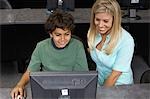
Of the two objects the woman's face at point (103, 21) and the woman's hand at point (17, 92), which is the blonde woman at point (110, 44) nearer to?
the woman's face at point (103, 21)

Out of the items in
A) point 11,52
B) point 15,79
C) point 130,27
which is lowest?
point 15,79

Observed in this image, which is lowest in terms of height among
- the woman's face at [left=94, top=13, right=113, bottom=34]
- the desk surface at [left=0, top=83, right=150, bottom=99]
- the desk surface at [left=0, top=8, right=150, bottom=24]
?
the desk surface at [left=0, top=83, right=150, bottom=99]

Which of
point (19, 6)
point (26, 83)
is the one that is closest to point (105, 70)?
point (26, 83)

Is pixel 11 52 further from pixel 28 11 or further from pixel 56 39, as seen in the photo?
pixel 56 39

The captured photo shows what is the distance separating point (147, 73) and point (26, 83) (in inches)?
40.2

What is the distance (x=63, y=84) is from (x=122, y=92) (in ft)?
1.95

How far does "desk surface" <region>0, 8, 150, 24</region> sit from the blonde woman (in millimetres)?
1678

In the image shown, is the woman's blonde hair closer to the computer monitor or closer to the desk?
the computer monitor

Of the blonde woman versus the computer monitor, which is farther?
the blonde woman

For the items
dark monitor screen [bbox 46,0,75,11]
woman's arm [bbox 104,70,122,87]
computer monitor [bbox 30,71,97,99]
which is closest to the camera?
computer monitor [bbox 30,71,97,99]

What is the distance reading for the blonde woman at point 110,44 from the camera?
7.91 ft

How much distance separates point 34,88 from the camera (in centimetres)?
197

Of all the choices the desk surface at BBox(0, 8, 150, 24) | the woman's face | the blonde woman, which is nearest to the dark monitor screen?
the desk surface at BBox(0, 8, 150, 24)

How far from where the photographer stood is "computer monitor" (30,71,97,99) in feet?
6.15
